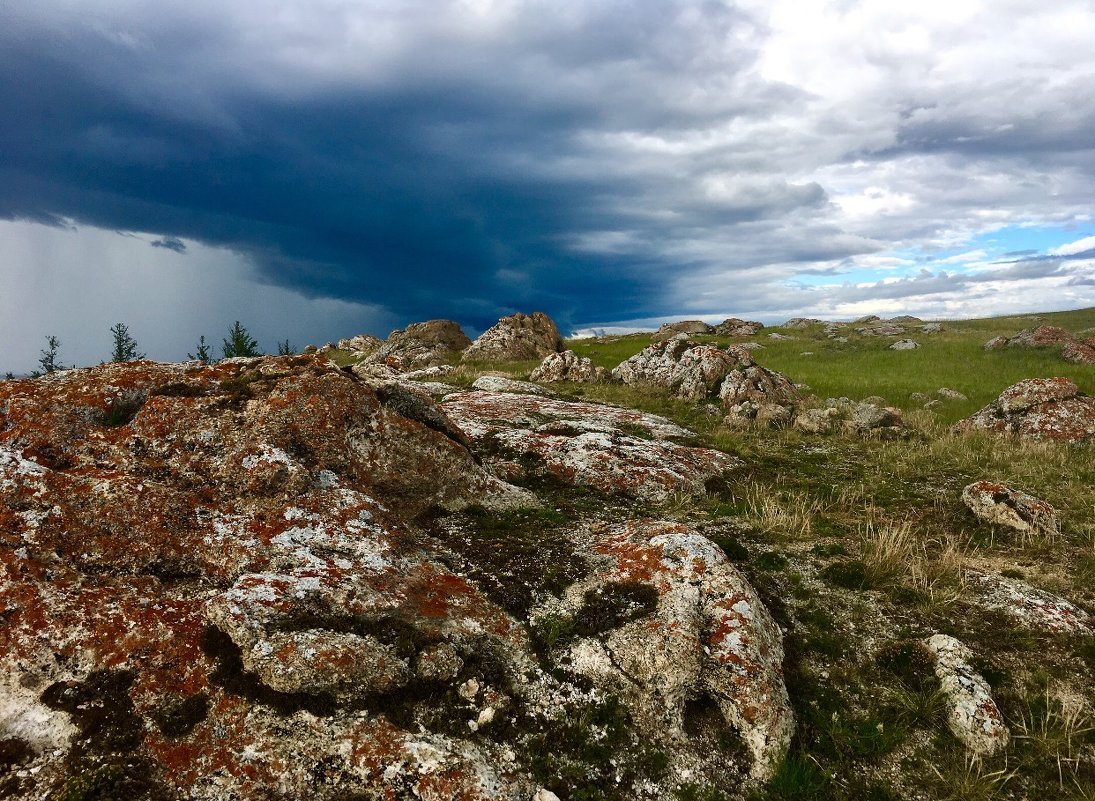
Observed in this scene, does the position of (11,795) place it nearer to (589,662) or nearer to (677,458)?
(589,662)

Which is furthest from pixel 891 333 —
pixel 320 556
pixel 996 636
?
pixel 320 556

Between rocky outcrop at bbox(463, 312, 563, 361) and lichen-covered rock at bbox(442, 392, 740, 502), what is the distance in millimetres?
31393

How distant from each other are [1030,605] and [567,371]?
24.3 m

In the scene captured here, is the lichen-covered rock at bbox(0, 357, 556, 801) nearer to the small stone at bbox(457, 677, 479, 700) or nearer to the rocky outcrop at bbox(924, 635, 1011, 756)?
the small stone at bbox(457, 677, 479, 700)

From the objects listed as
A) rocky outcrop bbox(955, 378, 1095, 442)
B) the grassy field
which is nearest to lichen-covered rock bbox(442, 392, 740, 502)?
the grassy field

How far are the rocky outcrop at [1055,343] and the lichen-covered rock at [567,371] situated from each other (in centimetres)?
3266

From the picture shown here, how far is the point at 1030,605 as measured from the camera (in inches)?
298

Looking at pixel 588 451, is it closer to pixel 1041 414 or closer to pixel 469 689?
pixel 469 689

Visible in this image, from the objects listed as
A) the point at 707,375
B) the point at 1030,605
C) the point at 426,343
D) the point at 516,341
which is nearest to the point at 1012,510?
the point at 1030,605

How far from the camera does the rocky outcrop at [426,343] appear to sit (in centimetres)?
4991

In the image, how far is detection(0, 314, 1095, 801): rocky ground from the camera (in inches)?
188

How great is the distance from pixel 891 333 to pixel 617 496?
69.3m

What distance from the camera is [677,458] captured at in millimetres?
13055

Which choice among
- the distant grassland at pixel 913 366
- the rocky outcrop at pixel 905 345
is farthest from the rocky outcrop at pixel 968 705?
the rocky outcrop at pixel 905 345
